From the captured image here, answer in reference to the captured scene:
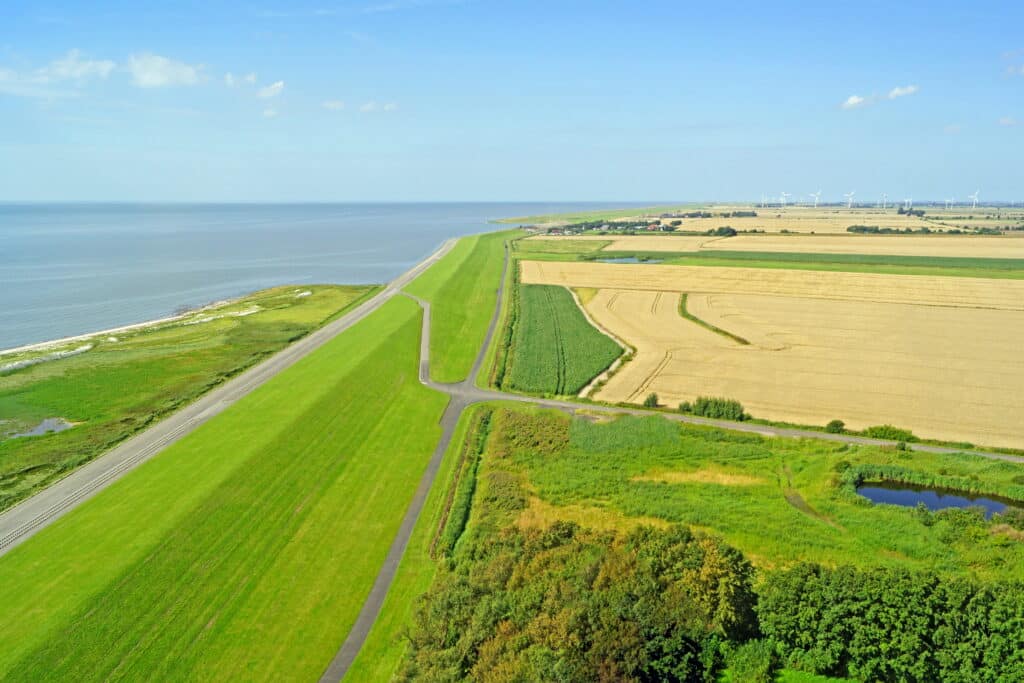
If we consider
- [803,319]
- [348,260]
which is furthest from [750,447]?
[348,260]

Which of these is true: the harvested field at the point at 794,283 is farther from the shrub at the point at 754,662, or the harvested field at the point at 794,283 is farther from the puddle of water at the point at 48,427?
the shrub at the point at 754,662

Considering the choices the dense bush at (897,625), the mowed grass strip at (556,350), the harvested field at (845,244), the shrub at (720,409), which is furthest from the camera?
the harvested field at (845,244)

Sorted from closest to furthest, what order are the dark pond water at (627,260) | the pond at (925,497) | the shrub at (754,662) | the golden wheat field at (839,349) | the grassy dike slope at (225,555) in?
1. the shrub at (754,662)
2. the grassy dike slope at (225,555)
3. the pond at (925,497)
4. the golden wheat field at (839,349)
5. the dark pond water at (627,260)

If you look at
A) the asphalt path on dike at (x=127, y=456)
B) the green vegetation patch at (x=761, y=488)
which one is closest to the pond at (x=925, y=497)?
the green vegetation patch at (x=761, y=488)

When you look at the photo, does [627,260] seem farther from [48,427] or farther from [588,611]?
[588,611]

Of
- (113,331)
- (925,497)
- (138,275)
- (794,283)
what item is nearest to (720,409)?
(925,497)

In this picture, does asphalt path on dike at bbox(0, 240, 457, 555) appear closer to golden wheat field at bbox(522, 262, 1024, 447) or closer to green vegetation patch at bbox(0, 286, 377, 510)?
green vegetation patch at bbox(0, 286, 377, 510)

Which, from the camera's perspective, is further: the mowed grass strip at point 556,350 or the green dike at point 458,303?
the green dike at point 458,303

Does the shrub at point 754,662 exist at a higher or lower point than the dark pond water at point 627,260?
lower
